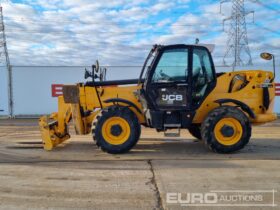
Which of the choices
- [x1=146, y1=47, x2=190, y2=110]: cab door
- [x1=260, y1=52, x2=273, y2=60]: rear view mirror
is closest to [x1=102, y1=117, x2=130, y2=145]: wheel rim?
[x1=146, y1=47, x2=190, y2=110]: cab door

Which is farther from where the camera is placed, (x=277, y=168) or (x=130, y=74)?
(x=130, y=74)

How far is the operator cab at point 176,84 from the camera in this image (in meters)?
8.38

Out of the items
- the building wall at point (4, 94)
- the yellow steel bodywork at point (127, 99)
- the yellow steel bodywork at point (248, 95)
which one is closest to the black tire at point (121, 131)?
the yellow steel bodywork at point (127, 99)

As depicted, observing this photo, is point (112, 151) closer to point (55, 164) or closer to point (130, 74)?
point (55, 164)

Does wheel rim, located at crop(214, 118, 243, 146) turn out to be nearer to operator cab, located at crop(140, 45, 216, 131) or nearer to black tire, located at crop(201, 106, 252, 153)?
black tire, located at crop(201, 106, 252, 153)

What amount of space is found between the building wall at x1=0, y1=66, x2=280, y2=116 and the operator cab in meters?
10.7

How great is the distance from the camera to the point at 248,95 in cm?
876

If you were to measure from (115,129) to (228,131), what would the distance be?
241cm

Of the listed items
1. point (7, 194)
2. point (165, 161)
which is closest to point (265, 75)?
point (165, 161)

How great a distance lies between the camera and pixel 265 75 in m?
8.82

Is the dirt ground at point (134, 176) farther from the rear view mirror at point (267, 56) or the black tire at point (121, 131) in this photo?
the rear view mirror at point (267, 56)

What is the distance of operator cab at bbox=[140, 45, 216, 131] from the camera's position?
27.5 ft

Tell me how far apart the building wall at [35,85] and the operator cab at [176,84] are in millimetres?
10682

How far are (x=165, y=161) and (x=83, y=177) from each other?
73.7 inches
